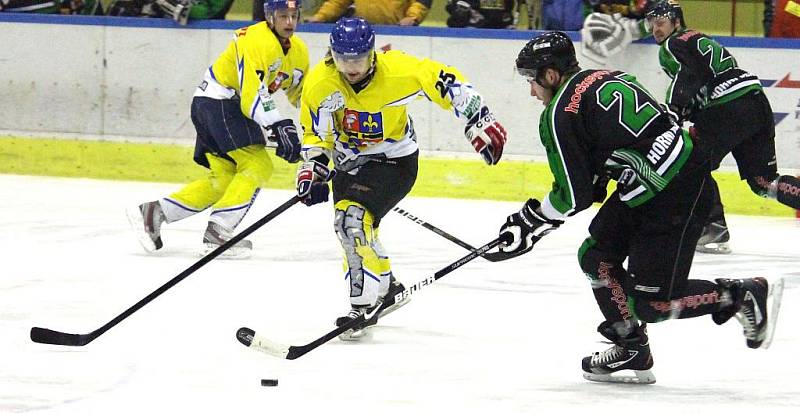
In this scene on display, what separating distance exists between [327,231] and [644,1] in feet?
7.89

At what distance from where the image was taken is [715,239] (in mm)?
6133

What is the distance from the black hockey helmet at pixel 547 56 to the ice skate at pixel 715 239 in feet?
8.85

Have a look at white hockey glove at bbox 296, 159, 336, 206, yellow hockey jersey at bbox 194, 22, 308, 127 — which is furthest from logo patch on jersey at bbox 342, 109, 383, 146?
yellow hockey jersey at bbox 194, 22, 308, 127

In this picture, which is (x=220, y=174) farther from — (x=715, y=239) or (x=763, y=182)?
(x=763, y=182)

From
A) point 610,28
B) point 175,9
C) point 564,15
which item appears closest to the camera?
point 610,28

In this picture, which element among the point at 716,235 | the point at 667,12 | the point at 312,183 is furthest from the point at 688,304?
the point at 667,12

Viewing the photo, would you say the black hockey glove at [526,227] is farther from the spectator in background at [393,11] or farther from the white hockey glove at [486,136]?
the spectator in background at [393,11]

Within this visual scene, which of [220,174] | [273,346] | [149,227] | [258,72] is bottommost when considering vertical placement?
[149,227]

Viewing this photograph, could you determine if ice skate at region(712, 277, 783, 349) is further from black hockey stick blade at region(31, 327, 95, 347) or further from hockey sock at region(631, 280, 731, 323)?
black hockey stick blade at region(31, 327, 95, 347)

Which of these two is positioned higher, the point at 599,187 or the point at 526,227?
the point at 599,187

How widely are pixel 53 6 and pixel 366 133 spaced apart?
4.70 meters

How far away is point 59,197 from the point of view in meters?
7.61

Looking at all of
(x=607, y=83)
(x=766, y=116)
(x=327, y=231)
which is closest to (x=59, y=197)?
(x=327, y=231)

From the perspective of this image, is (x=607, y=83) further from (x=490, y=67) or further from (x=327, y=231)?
(x=490, y=67)
